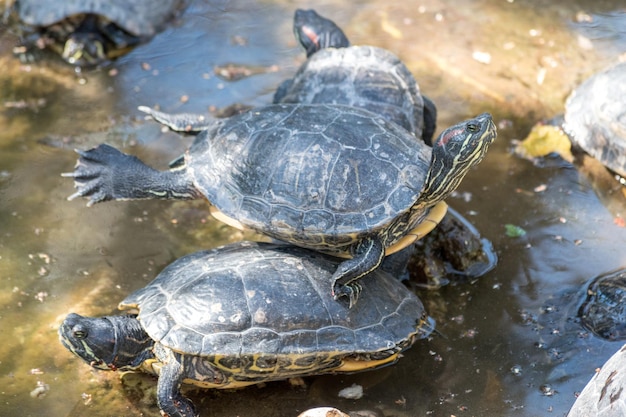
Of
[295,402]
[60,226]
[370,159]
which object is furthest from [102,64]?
[295,402]

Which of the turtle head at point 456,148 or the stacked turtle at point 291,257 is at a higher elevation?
the turtle head at point 456,148

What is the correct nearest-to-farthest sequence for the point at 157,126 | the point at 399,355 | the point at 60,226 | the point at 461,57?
the point at 399,355 < the point at 60,226 < the point at 157,126 < the point at 461,57

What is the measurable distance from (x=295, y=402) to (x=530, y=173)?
132 inches

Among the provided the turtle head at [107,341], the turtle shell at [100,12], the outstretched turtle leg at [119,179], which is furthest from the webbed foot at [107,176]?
the turtle shell at [100,12]

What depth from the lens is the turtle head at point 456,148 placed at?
502 cm

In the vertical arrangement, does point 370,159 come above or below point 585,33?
above

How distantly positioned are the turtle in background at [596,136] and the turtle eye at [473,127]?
219cm

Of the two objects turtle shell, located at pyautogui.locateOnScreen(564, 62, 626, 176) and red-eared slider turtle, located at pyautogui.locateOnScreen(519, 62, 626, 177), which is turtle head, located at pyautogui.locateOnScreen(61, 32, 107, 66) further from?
turtle shell, located at pyautogui.locateOnScreen(564, 62, 626, 176)

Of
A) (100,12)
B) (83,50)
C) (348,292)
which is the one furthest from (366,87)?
(100,12)

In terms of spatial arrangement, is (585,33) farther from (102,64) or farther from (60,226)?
(60,226)

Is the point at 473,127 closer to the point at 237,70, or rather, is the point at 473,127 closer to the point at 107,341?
the point at 107,341

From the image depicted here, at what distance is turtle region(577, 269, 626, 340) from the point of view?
518 cm

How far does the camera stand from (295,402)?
4887mm

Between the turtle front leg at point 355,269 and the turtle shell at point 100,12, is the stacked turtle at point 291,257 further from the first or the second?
the turtle shell at point 100,12
